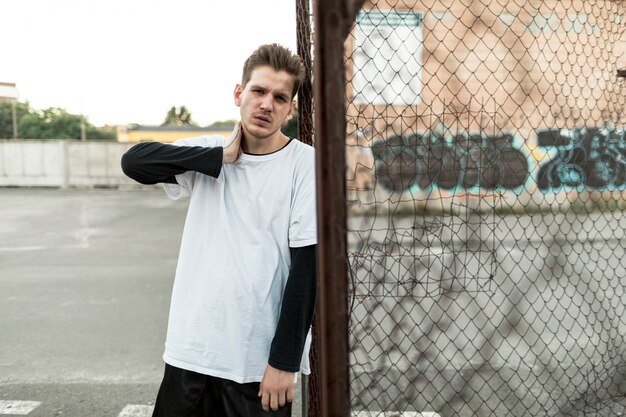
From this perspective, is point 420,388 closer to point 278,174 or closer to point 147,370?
point 147,370

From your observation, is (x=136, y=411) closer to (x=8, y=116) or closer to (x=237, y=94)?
(x=237, y=94)

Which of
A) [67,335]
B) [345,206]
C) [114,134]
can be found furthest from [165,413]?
[114,134]

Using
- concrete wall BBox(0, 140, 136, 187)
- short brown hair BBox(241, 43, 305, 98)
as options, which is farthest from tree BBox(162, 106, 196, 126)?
short brown hair BBox(241, 43, 305, 98)

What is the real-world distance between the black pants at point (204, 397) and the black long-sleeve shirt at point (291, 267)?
0.17 meters

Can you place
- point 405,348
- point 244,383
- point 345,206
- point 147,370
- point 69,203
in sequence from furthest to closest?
point 69,203
point 405,348
point 147,370
point 244,383
point 345,206

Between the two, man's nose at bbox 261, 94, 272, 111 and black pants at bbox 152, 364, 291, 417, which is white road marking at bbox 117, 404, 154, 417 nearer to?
black pants at bbox 152, 364, 291, 417

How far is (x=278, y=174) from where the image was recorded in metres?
1.71

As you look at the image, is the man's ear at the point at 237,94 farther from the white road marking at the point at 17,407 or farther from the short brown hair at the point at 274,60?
the white road marking at the point at 17,407

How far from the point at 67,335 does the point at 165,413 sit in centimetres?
309

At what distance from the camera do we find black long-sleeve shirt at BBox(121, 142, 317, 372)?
1617 mm

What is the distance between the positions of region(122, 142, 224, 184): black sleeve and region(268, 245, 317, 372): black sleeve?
15.2 inches

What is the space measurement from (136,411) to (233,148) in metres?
2.05

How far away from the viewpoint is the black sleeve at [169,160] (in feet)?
5.41

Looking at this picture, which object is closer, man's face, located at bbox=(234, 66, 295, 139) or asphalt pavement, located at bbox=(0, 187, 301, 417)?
man's face, located at bbox=(234, 66, 295, 139)
